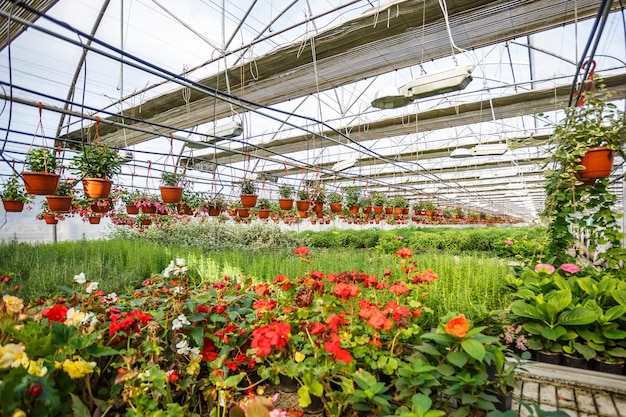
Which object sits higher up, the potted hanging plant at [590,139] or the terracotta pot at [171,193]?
the potted hanging plant at [590,139]

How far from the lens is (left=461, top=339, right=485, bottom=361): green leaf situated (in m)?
1.12

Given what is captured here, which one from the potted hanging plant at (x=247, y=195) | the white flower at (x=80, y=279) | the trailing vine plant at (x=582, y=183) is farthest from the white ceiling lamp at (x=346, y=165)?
the white flower at (x=80, y=279)

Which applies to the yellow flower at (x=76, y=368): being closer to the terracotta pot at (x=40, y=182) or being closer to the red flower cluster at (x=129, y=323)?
the red flower cluster at (x=129, y=323)

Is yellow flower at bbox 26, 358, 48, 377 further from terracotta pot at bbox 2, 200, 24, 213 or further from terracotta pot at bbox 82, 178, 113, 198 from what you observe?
terracotta pot at bbox 2, 200, 24, 213

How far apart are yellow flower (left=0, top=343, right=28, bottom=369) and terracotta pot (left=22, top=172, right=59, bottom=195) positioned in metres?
2.38

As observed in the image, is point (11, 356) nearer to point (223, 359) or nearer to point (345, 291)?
point (223, 359)

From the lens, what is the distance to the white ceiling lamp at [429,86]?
235 centimetres

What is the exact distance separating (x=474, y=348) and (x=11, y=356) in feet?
4.92

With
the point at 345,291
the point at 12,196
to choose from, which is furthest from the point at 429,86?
the point at 12,196

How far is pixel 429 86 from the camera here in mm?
2471

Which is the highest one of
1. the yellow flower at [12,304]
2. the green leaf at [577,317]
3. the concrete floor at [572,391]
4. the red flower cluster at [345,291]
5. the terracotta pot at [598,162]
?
the terracotta pot at [598,162]

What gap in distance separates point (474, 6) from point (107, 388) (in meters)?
4.11

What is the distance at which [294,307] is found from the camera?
1743 millimetres

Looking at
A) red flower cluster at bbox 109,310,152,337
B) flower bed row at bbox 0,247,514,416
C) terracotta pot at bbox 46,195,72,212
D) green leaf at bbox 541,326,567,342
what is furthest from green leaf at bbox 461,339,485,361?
terracotta pot at bbox 46,195,72,212
